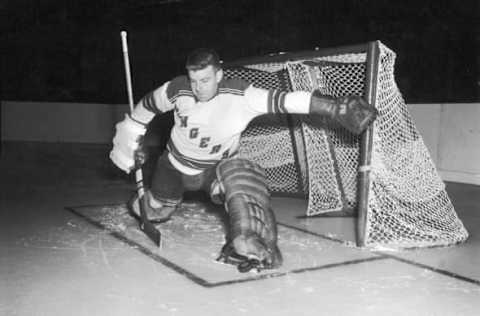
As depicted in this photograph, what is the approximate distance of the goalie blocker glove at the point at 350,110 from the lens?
3.26 meters

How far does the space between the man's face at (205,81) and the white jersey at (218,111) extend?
6 cm

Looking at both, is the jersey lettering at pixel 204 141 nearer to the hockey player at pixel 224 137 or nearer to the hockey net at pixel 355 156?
the hockey player at pixel 224 137

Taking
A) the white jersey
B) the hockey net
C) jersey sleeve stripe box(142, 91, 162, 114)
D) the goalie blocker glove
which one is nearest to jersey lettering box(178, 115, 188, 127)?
the white jersey

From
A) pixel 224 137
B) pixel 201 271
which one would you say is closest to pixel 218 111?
pixel 224 137

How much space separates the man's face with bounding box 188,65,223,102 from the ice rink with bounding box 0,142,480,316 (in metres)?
0.99

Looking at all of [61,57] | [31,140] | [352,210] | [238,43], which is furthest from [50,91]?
[352,210]

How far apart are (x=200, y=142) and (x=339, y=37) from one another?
366 inches

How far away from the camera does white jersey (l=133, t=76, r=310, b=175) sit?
11.2 feet

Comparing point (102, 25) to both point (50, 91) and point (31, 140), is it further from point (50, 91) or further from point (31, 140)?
point (31, 140)

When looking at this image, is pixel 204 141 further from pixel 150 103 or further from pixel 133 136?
pixel 133 136

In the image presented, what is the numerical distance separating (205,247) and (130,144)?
0.94 meters

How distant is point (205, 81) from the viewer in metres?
3.35

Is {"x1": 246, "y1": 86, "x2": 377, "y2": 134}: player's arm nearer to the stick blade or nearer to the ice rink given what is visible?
the ice rink

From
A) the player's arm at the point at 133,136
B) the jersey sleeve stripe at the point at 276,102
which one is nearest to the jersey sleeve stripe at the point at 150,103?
the player's arm at the point at 133,136
